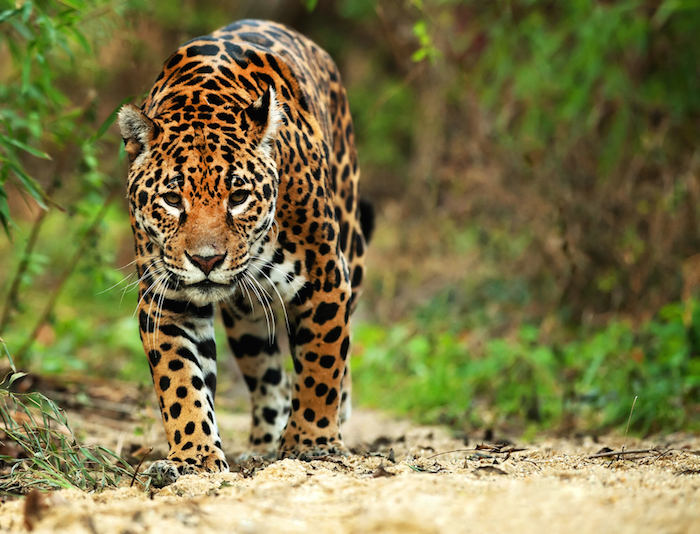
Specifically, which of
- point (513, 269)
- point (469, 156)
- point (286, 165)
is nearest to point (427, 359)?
point (513, 269)

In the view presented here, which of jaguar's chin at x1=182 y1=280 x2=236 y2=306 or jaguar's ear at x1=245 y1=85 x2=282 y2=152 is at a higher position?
jaguar's ear at x1=245 y1=85 x2=282 y2=152

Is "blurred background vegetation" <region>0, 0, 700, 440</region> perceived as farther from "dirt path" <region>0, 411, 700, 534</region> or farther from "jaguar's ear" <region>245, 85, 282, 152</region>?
"dirt path" <region>0, 411, 700, 534</region>

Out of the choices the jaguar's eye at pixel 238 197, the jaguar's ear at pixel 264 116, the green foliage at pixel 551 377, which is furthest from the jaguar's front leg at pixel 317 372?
the green foliage at pixel 551 377

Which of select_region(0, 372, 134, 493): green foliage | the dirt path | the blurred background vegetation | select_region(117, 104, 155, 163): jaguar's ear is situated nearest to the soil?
the dirt path

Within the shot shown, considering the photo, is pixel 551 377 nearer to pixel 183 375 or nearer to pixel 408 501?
pixel 183 375

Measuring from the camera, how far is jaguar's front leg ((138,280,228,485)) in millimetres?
3713

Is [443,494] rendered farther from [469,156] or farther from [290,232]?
[469,156]

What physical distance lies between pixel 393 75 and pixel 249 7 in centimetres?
579

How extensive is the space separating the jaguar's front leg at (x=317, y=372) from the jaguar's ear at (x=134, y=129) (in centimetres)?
112

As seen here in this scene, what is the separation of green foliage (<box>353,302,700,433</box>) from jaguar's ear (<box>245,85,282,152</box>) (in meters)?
3.09

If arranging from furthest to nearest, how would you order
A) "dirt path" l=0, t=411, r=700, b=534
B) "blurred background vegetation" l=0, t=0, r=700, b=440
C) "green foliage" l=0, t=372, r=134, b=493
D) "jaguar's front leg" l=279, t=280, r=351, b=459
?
"blurred background vegetation" l=0, t=0, r=700, b=440 → "jaguar's front leg" l=279, t=280, r=351, b=459 → "green foliage" l=0, t=372, r=134, b=493 → "dirt path" l=0, t=411, r=700, b=534

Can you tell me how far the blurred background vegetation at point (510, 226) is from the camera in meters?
5.82

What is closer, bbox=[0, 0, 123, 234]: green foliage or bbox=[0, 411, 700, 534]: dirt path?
bbox=[0, 411, 700, 534]: dirt path

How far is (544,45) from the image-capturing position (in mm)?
8789
